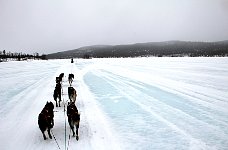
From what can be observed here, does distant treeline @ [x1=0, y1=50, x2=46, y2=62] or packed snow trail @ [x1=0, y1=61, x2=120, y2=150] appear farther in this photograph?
distant treeline @ [x1=0, y1=50, x2=46, y2=62]

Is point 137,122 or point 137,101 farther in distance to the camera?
point 137,101

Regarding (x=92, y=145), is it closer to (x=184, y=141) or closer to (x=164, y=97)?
(x=184, y=141)

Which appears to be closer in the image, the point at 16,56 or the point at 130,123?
the point at 130,123

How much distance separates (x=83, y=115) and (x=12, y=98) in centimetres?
549

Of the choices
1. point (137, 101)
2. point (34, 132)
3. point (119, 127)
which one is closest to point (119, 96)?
point (137, 101)

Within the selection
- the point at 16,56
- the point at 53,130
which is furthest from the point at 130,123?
the point at 16,56

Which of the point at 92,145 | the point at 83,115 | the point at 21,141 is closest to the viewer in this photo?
the point at 92,145

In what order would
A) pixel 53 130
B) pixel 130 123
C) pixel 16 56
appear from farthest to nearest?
pixel 16 56, pixel 130 123, pixel 53 130

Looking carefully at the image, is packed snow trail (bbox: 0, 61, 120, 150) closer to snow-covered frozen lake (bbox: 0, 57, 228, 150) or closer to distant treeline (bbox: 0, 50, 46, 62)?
snow-covered frozen lake (bbox: 0, 57, 228, 150)

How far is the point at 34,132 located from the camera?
7.23 meters

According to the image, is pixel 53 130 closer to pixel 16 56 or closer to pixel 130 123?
pixel 130 123

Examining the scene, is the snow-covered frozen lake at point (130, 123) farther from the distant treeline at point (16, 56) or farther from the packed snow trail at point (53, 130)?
the distant treeline at point (16, 56)

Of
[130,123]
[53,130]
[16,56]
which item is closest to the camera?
[53,130]

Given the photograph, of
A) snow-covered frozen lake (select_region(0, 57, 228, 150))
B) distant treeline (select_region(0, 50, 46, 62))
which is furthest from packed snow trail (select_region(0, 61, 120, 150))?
distant treeline (select_region(0, 50, 46, 62))
